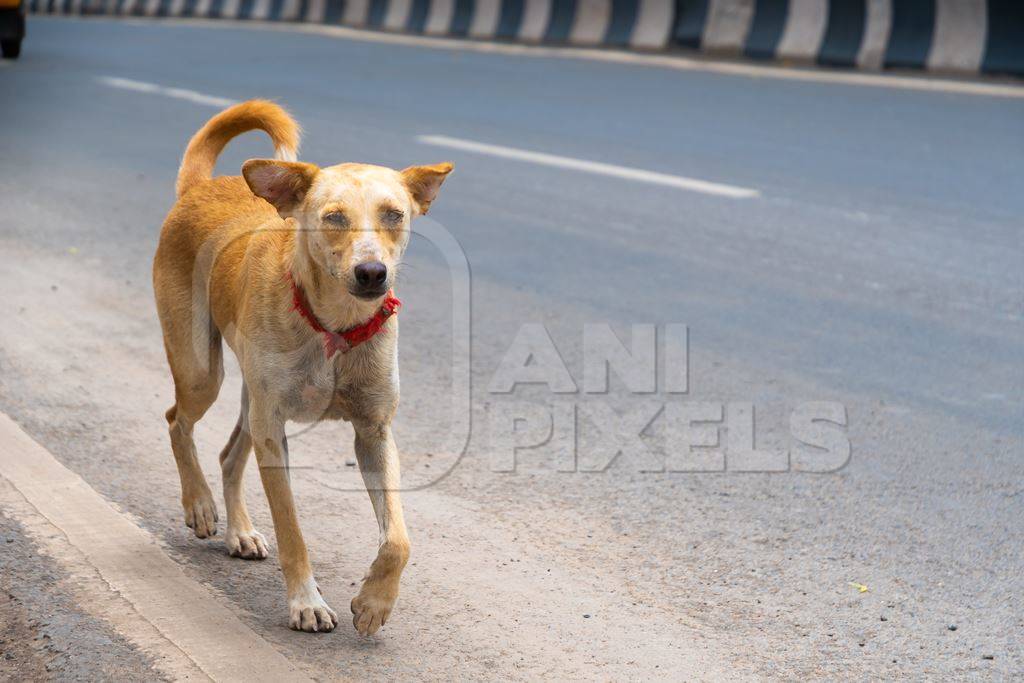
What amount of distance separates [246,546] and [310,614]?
59 centimetres

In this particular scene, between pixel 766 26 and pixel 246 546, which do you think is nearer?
pixel 246 546

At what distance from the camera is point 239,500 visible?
183 inches

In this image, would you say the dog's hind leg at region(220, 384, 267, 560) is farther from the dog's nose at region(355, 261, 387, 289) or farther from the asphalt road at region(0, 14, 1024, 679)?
the dog's nose at region(355, 261, 387, 289)

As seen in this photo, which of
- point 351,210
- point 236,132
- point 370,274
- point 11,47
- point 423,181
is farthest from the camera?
point 11,47

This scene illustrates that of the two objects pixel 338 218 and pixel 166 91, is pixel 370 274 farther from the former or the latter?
pixel 166 91

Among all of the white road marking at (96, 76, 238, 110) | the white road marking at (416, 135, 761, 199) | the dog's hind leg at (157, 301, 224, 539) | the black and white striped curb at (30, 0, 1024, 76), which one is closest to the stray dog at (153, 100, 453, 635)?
the dog's hind leg at (157, 301, 224, 539)

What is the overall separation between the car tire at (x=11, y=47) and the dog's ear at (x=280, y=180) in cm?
1366

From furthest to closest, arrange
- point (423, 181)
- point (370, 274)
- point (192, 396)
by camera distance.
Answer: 1. point (192, 396)
2. point (423, 181)
3. point (370, 274)

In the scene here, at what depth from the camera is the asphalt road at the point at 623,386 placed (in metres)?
4.11

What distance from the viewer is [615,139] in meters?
11.5

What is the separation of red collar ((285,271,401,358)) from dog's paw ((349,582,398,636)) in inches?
25.6

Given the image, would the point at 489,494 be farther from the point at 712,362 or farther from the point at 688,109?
the point at 688,109

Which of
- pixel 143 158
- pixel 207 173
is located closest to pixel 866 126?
pixel 143 158

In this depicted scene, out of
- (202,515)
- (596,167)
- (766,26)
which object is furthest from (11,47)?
(202,515)
